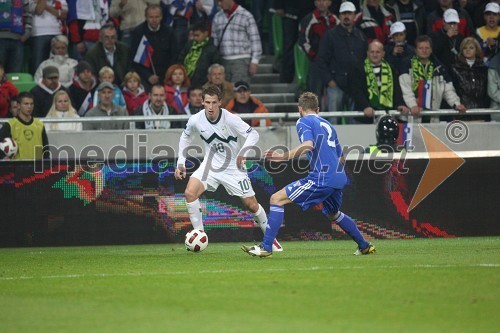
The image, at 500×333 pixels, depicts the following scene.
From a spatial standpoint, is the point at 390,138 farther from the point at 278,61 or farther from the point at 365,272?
the point at 365,272

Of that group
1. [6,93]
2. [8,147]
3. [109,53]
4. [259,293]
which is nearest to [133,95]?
[109,53]

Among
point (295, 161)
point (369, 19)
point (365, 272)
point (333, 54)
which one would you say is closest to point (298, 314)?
point (365, 272)

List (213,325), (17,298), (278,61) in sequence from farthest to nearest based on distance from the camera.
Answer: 1. (278,61)
2. (17,298)
3. (213,325)

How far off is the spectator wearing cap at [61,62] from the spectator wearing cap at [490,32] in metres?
7.61

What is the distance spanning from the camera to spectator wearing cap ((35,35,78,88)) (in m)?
18.2

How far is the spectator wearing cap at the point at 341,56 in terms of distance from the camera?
59.7ft

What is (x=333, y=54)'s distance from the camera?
18.4m

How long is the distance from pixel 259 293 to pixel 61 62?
1041 cm

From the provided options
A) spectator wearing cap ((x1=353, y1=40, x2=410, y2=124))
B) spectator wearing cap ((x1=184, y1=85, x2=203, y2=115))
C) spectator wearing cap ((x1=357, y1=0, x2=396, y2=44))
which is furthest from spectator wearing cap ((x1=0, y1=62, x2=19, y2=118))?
spectator wearing cap ((x1=357, y1=0, x2=396, y2=44))

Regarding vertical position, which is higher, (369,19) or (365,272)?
(369,19)

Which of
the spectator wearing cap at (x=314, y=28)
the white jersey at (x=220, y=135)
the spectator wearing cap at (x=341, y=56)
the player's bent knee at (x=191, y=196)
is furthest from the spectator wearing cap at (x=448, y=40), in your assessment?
the player's bent knee at (x=191, y=196)

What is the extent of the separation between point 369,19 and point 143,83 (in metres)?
4.43

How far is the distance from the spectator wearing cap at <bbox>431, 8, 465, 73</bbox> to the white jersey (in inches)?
270

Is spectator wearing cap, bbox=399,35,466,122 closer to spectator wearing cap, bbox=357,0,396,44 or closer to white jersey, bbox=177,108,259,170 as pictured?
spectator wearing cap, bbox=357,0,396,44
